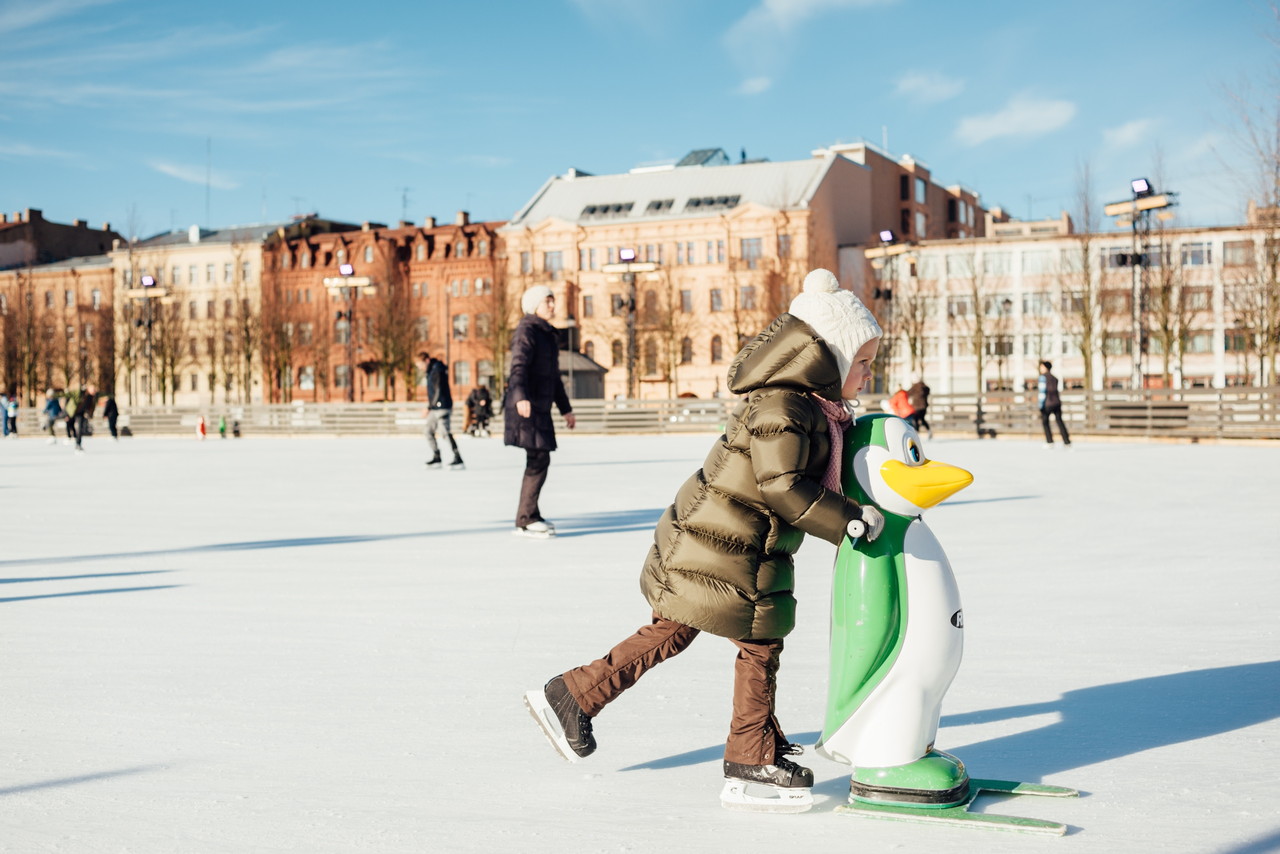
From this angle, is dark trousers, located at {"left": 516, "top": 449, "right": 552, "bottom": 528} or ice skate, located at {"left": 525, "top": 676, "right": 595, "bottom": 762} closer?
ice skate, located at {"left": 525, "top": 676, "right": 595, "bottom": 762}

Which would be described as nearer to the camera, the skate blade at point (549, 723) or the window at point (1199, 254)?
the skate blade at point (549, 723)

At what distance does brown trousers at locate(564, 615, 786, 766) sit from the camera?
117 inches

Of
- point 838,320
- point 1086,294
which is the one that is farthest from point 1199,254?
point 838,320

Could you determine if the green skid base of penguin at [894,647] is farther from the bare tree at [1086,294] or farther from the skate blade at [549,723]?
the bare tree at [1086,294]

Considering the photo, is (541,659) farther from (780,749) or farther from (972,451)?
(972,451)

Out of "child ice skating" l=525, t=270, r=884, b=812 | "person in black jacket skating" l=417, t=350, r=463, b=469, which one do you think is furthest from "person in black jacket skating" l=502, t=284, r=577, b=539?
"person in black jacket skating" l=417, t=350, r=463, b=469

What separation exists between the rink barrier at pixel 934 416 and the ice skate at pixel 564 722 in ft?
73.9

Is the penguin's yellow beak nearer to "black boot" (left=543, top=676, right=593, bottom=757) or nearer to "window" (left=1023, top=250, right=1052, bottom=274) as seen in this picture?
"black boot" (left=543, top=676, right=593, bottom=757)

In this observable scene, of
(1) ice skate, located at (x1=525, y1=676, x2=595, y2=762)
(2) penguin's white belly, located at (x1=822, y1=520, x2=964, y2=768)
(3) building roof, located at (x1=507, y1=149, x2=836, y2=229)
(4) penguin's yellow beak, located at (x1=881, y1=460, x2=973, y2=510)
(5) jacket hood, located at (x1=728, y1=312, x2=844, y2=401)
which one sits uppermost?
(3) building roof, located at (x1=507, y1=149, x2=836, y2=229)

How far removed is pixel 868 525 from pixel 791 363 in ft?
1.33

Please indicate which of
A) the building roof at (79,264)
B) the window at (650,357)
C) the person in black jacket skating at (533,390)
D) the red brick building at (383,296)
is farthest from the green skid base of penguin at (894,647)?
the building roof at (79,264)

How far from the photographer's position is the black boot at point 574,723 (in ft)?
10.5

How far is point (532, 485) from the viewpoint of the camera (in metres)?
8.52

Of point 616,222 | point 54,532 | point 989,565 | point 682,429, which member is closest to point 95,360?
point 616,222
